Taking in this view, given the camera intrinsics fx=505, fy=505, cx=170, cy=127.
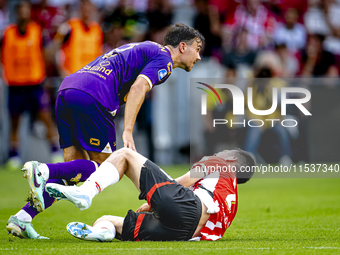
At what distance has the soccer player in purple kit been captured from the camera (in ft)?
13.5

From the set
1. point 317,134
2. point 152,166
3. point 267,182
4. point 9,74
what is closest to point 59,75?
point 9,74

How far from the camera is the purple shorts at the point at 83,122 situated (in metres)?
Answer: 4.24

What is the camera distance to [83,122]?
4.28 metres

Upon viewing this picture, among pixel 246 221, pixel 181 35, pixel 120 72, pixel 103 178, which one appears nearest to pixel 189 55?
pixel 181 35

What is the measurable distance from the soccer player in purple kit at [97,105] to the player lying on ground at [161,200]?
350mm

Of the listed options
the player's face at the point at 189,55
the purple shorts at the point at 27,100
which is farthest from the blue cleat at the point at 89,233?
the purple shorts at the point at 27,100

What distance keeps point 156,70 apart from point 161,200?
1.23m

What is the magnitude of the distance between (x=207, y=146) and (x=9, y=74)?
437cm

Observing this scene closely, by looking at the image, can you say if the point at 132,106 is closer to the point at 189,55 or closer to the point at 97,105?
the point at 97,105

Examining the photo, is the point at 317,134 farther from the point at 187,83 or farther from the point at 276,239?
the point at 276,239

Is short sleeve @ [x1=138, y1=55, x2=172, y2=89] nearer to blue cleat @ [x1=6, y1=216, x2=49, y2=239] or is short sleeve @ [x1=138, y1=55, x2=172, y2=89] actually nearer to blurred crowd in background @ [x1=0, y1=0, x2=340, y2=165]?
blue cleat @ [x1=6, y1=216, x2=49, y2=239]

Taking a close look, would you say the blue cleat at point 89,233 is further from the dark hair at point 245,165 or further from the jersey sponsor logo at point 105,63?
the jersey sponsor logo at point 105,63

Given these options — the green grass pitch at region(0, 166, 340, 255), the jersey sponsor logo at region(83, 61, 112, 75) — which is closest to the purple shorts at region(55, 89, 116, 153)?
the jersey sponsor logo at region(83, 61, 112, 75)

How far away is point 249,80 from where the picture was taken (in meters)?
10.4
